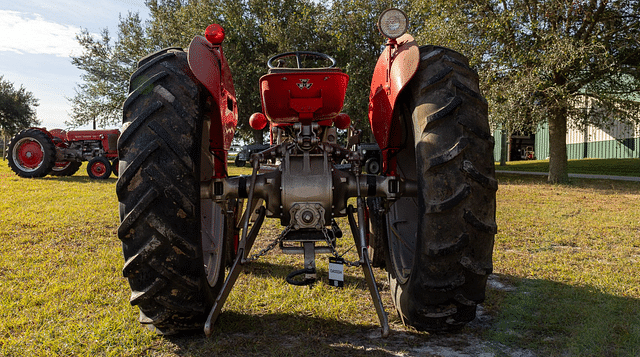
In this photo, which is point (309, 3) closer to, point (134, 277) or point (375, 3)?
point (375, 3)

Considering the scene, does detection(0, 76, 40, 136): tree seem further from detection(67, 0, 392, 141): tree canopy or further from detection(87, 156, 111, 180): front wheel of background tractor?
detection(87, 156, 111, 180): front wheel of background tractor

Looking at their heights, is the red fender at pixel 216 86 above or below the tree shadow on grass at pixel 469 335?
above

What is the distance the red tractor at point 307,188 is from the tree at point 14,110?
44.4 metres

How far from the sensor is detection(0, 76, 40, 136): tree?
3856cm

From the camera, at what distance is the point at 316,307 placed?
10.9 ft

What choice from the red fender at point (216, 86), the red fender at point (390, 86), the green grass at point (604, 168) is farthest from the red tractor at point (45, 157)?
the green grass at point (604, 168)

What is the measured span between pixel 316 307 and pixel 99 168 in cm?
1405

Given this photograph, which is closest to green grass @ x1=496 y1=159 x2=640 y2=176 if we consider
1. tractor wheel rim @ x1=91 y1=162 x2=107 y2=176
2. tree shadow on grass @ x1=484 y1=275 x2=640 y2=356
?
tree shadow on grass @ x1=484 y1=275 x2=640 y2=356

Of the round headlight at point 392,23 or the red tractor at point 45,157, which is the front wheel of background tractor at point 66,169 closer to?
the red tractor at point 45,157

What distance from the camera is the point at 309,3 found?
25750 millimetres

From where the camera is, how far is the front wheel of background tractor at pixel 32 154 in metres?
14.5

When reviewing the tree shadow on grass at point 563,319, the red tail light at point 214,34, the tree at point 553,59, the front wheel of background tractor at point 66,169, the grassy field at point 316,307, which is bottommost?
the tree shadow on grass at point 563,319

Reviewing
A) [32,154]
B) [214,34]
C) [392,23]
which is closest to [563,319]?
[392,23]

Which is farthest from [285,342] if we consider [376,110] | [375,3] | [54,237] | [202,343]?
[375,3]
